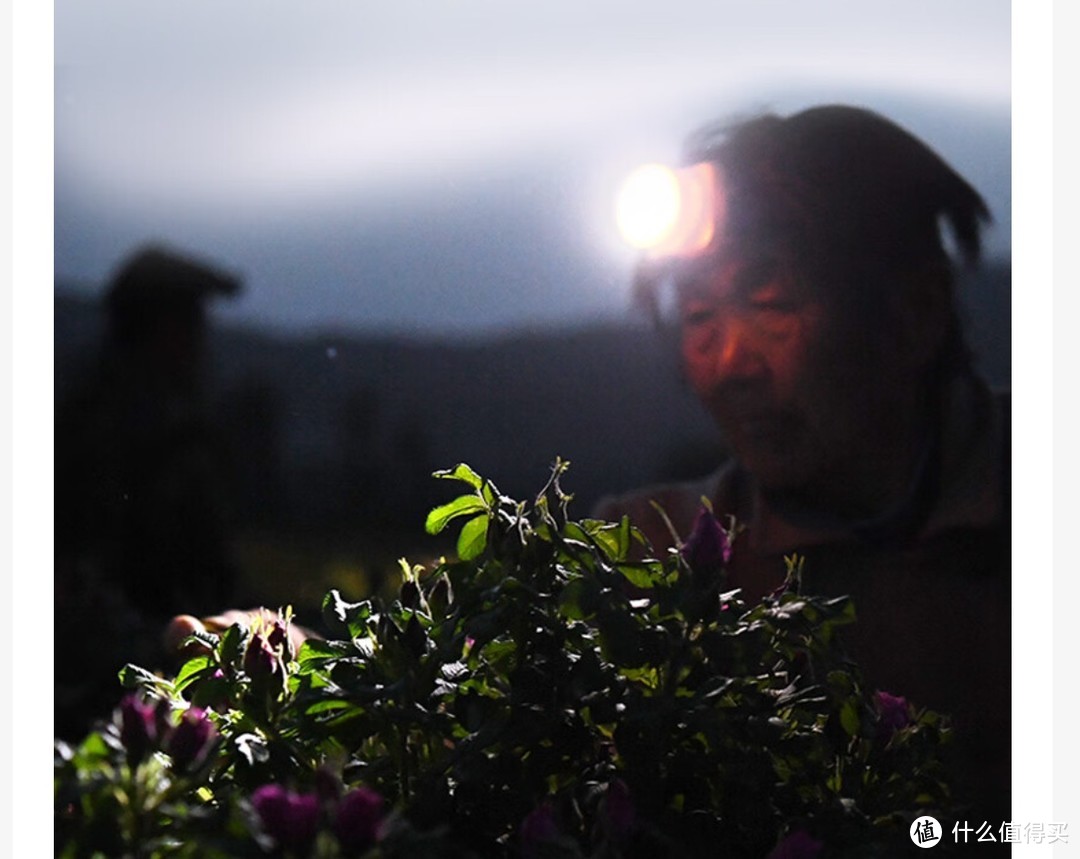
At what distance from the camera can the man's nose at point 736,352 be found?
203 centimetres

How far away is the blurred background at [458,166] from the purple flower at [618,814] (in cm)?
69

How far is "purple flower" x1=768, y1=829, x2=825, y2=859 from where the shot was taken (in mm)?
1372

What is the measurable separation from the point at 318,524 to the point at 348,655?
538mm

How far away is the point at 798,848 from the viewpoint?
1.37 metres

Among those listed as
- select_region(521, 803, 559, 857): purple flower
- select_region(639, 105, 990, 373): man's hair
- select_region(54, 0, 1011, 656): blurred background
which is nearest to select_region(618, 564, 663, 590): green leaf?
select_region(521, 803, 559, 857): purple flower

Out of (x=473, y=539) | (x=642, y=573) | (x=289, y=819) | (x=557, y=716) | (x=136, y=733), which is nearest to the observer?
(x=289, y=819)

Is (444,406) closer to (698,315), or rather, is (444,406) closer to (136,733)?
(698,315)

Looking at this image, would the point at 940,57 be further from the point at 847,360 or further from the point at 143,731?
the point at 143,731

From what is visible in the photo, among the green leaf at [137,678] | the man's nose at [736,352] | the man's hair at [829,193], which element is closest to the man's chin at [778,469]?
the man's nose at [736,352]

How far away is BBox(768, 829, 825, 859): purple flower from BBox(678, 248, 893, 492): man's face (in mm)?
745

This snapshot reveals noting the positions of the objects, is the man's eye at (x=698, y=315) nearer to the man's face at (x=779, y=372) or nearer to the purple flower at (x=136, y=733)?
the man's face at (x=779, y=372)

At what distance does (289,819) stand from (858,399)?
1.14m
